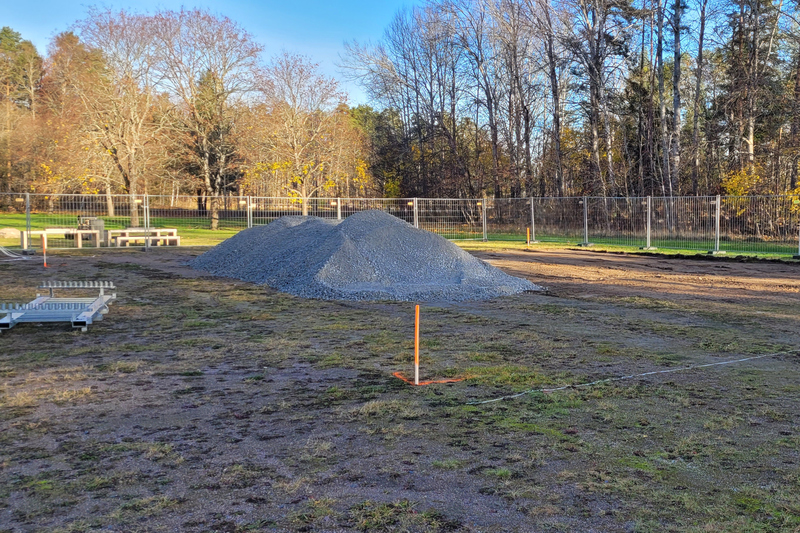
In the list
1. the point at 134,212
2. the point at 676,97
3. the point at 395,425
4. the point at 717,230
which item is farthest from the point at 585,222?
the point at 395,425

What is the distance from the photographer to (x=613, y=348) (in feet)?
26.6

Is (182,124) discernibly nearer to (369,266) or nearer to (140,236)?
(140,236)

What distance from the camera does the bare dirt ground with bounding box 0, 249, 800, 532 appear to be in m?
3.68

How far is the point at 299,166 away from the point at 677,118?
1985 cm

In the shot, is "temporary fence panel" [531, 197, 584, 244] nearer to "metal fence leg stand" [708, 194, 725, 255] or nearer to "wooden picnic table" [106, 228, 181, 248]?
"metal fence leg stand" [708, 194, 725, 255]

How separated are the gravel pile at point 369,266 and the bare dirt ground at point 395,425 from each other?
2.43 meters

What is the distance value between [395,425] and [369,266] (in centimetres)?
914

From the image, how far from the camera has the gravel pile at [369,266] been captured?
1306 centimetres

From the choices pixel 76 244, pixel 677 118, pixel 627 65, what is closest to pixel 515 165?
pixel 627 65

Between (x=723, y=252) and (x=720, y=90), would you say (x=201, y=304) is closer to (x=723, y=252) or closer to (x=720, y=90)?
(x=723, y=252)

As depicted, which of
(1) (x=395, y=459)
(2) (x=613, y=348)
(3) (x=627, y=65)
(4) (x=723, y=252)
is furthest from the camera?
(3) (x=627, y=65)

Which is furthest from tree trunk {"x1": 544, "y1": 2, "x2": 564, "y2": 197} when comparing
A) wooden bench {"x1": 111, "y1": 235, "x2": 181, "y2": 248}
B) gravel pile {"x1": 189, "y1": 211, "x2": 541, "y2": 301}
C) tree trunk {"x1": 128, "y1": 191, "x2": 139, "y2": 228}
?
tree trunk {"x1": 128, "y1": 191, "x2": 139, "y2": 228}

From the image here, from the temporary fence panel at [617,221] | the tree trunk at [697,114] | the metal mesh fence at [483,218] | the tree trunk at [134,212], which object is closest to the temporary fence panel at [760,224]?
the metal mesh fence at [483,218]

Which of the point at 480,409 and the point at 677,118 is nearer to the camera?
the point at 480,409
